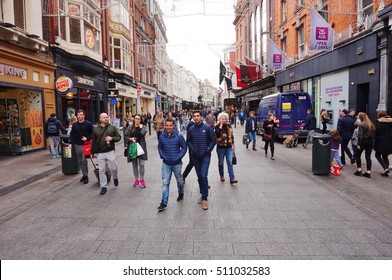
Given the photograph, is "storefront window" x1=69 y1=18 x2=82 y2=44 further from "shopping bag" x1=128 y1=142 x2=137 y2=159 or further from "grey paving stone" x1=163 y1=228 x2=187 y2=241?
"grey paving stone" x1=163 y1=228 x2=187 y2=241

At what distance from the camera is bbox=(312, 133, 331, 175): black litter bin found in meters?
8.29

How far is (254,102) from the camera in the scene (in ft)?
138

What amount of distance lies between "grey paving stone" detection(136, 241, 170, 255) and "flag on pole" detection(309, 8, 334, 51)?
44.8 feet

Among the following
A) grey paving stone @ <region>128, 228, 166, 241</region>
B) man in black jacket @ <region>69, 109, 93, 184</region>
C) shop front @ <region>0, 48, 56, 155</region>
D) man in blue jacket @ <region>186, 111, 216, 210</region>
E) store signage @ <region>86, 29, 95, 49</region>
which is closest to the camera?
grey paving stone @ <region>128, 228, 166, 241</region>

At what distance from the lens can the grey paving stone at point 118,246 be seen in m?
3.95

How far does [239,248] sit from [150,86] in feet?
127

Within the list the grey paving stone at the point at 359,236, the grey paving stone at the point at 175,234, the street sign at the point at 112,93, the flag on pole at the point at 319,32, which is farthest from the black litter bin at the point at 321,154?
the street sign at the point at 112,93

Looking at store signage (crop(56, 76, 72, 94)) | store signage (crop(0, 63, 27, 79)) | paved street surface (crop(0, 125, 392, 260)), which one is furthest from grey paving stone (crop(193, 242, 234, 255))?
store signage (crop(56, 76, 72, 94))

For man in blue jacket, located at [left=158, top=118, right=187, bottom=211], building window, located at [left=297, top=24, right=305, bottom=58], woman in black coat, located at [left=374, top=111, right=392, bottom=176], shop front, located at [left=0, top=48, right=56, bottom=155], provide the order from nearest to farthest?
man in blue jacket, located at [left=158, top=118, right=187, bottom=211] → woman in black coat, located at [left=374, top=111, right=392, bottom=176] → shop front, located at [left=0, top=48, right=56, bottom=155] → building window, located at [left=297, top=24, right=305, bottom=58]

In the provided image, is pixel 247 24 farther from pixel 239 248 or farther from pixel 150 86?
pixel 239 248

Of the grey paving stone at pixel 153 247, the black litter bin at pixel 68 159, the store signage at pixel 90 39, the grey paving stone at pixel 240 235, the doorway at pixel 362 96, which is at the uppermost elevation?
the store signage at pixel 90 39

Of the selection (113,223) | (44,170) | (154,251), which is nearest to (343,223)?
(154,251)

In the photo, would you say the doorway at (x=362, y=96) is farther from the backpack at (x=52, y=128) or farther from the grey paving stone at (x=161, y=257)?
the grey paving stone at (x=161, y=257)

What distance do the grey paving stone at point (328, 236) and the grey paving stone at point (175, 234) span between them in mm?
1753
